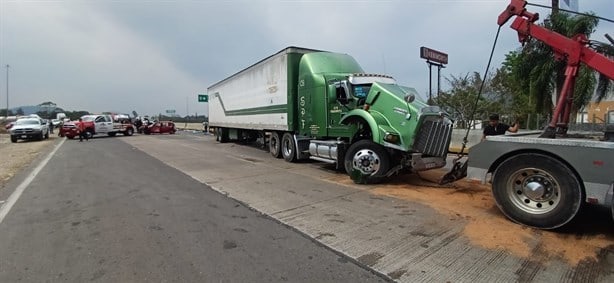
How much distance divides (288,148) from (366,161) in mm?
5131

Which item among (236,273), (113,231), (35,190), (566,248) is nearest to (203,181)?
(35,190)

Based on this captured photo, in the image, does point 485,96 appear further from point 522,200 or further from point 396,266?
point 396,266

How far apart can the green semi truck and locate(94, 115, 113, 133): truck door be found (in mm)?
19789

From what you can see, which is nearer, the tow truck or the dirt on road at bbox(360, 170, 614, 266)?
the dirt on road at bbox(360, 170, 614, 266)

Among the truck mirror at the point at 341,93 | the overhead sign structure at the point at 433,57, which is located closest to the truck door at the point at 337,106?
the truck mirror at the point at 341,93

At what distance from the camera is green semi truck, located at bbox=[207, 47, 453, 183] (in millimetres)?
8891

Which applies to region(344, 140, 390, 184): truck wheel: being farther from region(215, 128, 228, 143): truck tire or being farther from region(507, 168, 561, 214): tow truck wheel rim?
region(215, 128, 228, 143): truck tire

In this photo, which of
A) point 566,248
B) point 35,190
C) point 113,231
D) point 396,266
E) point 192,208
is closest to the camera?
point 396,266

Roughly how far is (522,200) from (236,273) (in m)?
3.91

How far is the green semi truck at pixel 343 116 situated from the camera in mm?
8891

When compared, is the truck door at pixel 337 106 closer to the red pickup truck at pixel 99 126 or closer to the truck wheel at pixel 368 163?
the truck wheel at pixel 368 163

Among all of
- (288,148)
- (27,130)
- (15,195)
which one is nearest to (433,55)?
(288,148)

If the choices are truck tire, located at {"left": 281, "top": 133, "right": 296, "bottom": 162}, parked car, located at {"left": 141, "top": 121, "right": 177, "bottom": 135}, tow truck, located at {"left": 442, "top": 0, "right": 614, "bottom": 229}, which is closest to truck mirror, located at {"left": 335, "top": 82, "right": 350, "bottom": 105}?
truck tire, located at {"left": 281, "top": 133, "right": 296, "bottom": 162}

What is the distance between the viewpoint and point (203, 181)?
950 centimetres
